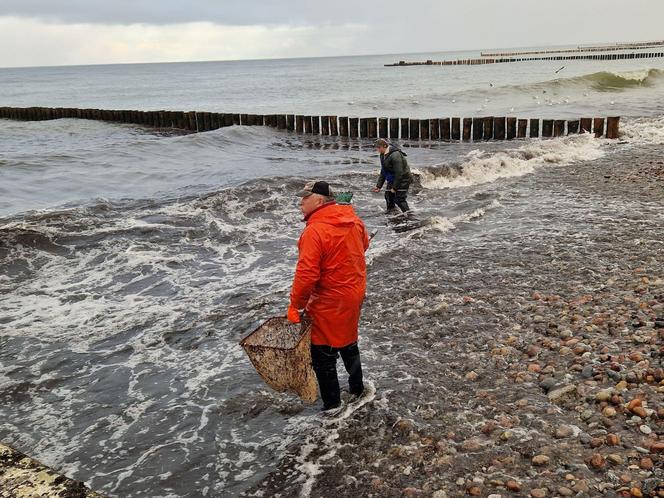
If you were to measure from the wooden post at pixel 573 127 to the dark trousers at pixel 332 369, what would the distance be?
866 inches

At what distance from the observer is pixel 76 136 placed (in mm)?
32156

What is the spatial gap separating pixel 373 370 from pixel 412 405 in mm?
862

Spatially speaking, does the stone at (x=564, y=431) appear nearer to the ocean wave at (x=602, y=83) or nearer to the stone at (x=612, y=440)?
the stone at (x=612, y=440)

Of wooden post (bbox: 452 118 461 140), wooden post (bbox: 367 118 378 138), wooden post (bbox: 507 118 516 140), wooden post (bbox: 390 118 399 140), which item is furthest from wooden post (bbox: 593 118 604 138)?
wooden post (bbox: 367 118 378 138)

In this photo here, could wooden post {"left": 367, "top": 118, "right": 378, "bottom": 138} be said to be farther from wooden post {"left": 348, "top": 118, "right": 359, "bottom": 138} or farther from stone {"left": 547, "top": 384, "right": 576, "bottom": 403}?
stone {"left": 547, "top": 384, "right": 576, "bottom": 403}

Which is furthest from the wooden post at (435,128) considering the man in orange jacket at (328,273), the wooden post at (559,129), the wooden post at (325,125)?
the man in orange jacket at (328,273)

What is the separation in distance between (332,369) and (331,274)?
1041 mm

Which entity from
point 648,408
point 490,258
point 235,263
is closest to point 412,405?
point 648,408

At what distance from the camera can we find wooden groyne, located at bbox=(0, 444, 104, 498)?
3.22 meters

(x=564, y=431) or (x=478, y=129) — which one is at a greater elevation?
(x=478, y=129)

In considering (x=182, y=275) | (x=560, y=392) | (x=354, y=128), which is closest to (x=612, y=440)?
(x=560, y=392)

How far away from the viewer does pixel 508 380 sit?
545 centimetres

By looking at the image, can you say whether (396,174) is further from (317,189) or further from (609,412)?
(609,412)

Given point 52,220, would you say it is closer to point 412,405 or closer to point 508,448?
point 412,405
